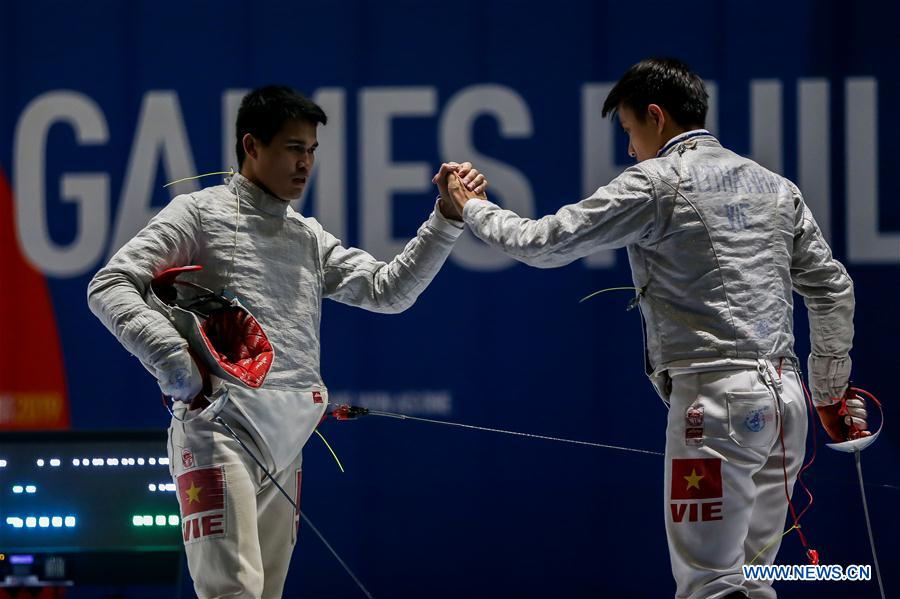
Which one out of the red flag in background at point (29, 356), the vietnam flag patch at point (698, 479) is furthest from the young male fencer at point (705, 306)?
the red flag in background at point (29, 356)

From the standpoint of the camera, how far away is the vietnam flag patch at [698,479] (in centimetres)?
206

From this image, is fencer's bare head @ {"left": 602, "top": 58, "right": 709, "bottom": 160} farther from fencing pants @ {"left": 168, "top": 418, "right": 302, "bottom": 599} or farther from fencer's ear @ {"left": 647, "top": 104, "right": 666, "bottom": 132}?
fencing pants @ {"left": 168, "top": 418, "right": 302, "bottom": 599}

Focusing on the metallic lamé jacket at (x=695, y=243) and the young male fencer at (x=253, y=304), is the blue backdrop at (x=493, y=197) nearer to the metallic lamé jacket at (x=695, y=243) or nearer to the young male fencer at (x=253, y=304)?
the young male fencer at (x=253, y=304)

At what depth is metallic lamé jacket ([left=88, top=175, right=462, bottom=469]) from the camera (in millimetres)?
2068

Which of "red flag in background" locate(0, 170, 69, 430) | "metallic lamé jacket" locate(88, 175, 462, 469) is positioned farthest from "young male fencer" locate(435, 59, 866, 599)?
"red flag in background" locate(0, 170, 69, 430)

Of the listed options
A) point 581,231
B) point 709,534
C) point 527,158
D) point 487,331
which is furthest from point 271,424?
point 527,158

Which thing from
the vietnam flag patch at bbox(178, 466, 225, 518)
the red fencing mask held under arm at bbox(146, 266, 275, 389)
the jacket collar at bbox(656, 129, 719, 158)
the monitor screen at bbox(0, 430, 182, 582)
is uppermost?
the jacket collar at bbox(656, 129, 719, 158)

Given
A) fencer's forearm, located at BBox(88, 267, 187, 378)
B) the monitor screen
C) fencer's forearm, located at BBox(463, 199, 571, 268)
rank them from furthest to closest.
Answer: the monitor screen, fencer's forearm, located at BBox(463, 199, 571, 268), fencer's forearm, located at BBox(88, 267, 187, 378)

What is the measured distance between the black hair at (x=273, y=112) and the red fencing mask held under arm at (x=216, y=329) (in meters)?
0.38

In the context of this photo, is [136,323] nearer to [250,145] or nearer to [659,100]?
[250,145]

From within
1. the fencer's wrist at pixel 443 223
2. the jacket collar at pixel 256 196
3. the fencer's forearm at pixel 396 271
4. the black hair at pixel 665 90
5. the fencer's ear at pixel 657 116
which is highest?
the black hair at pixel 665 90

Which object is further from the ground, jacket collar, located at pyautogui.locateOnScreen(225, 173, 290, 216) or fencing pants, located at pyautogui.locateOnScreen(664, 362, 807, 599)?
jacket collar, located at pyautogui.locateOnScreen(225, 173, 290, 216)

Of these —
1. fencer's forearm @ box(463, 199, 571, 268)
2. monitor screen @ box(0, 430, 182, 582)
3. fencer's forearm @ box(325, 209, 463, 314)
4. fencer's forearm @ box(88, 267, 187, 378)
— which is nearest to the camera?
fencer's forearm @ box(88, 267, 187, 378)

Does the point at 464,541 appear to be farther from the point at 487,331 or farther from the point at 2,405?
the point at 2,405
